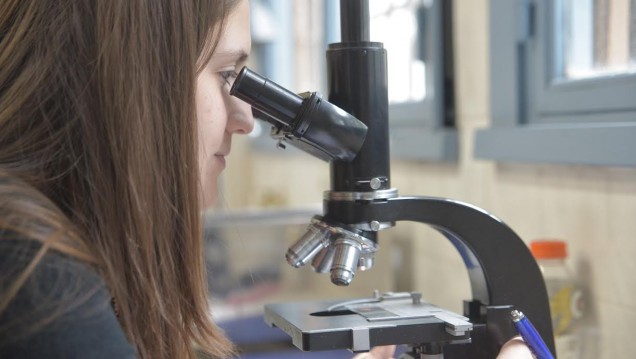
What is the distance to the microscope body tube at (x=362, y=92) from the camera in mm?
888

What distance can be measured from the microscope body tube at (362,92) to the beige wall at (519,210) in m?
0.39

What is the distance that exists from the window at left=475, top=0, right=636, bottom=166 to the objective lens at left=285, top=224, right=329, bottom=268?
0.43 meters

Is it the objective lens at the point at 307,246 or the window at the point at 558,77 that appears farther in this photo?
the window at the point at 558,77

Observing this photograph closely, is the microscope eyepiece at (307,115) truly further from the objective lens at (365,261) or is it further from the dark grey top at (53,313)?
the dark grey top at (53,313)

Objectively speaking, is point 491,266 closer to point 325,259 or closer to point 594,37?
point 325,259

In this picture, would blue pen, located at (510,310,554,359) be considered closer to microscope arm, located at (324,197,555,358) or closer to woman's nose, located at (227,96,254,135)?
microscope arm, located at (324,197,555,358)

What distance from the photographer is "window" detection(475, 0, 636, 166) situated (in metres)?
1.16

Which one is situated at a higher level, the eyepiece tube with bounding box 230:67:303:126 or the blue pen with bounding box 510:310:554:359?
the eyepiece tube with bounding box 230:67:303:126

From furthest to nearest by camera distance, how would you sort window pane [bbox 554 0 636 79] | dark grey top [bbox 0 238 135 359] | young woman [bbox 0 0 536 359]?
window pane [bbox 554 0 636 79], young woman [bbox 0 0 536 359], dark grey top [bbox 0 238 135 359]

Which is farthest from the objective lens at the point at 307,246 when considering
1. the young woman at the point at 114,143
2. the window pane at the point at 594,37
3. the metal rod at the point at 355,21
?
the window pane at the point at 594,37

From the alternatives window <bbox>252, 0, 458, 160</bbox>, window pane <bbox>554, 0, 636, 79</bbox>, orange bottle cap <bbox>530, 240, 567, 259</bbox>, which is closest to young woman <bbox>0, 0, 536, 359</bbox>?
window <bbox>252, 0, 458, 160</bbox>

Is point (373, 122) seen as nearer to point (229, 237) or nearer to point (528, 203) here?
point (528, 203)

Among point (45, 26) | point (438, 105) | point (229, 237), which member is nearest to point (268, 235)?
point (229, 237)

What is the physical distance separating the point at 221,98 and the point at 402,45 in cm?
113
